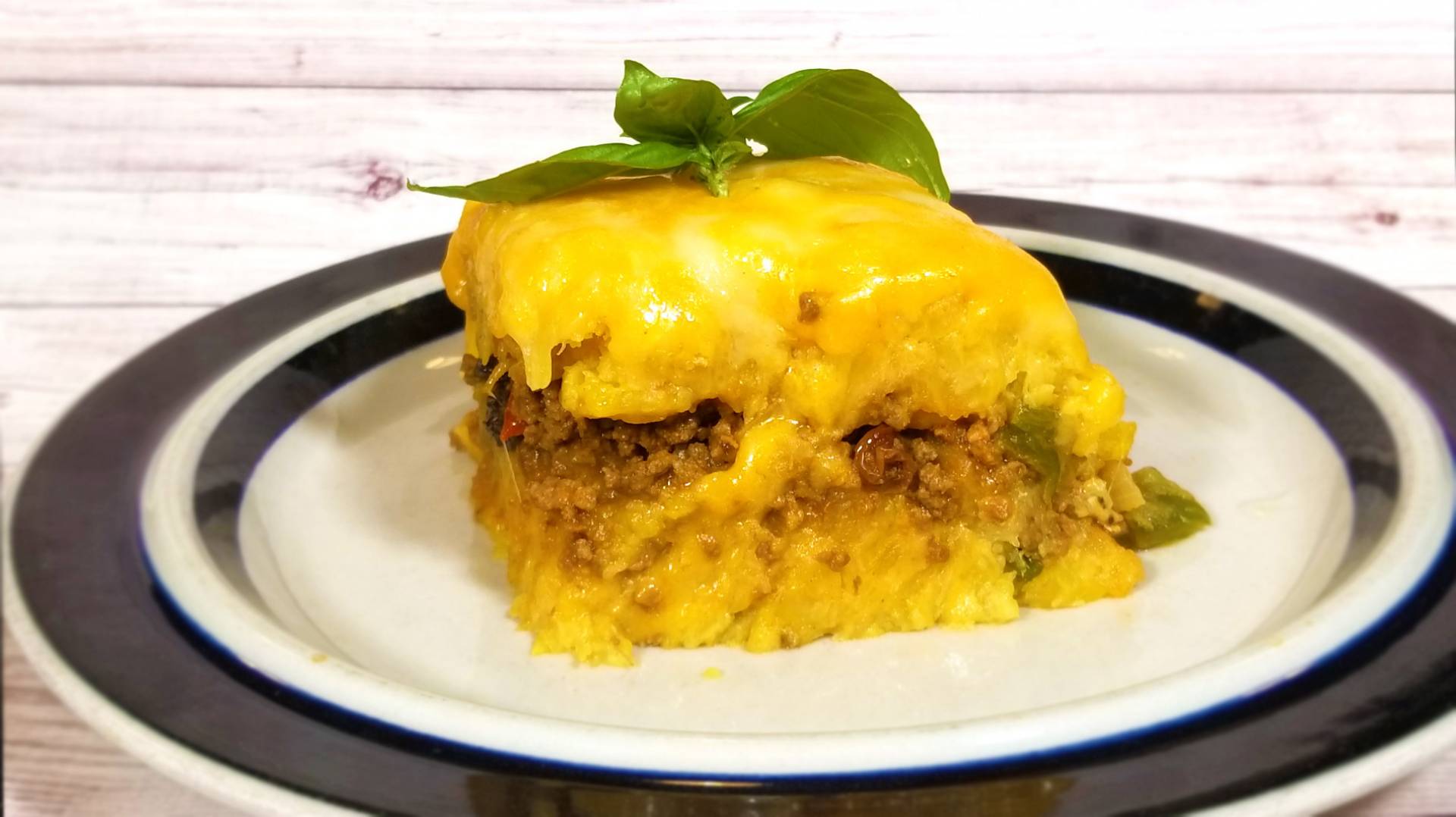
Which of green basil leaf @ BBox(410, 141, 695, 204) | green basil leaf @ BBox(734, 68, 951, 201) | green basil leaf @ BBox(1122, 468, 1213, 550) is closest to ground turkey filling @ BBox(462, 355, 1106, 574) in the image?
green basil leaf @ BBox(1122, 468, 1213, 550)

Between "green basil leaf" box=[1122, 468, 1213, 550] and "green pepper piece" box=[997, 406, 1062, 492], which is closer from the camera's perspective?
"green pepper piece" box=[997, 406, 1062, 492]

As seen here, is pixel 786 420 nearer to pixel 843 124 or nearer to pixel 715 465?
pixel 715 465

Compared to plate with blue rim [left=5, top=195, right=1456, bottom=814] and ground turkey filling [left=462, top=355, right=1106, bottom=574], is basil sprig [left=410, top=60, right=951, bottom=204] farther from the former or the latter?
plate with blue rim [left=5, top=195, right=1456, bottom=814]

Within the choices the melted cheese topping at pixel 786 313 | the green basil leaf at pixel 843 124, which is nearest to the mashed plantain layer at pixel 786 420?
the melted cheese topping at pixel 786 313

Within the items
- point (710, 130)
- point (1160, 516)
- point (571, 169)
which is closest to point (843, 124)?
point (710, 130)

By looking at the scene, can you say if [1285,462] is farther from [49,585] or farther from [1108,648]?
[49,585]

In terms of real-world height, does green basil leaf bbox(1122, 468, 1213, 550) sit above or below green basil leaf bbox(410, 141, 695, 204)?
below

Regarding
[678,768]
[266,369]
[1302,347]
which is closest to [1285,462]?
[1302,347]
